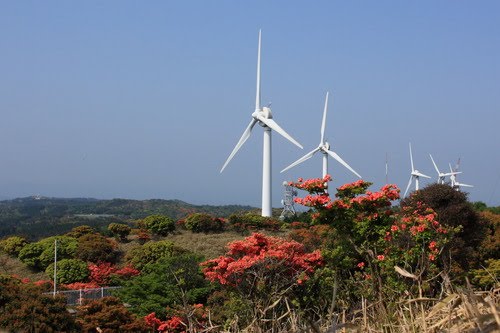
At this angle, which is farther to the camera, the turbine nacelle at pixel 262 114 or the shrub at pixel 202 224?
the turbine nacelle at pixel 262 114

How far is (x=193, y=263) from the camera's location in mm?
25906

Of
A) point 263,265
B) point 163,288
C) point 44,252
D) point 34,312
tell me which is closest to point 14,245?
point 44,252

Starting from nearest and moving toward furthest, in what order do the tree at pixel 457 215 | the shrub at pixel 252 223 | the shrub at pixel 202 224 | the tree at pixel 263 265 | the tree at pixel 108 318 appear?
1. the tree at pixel 263 265
2. the tree at pixel 108 318
3. the tree at pixel 457 215
4. the shrub at pixel 202 224
5. the shrub at pixel 252 223

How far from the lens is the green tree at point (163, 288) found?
2219cm

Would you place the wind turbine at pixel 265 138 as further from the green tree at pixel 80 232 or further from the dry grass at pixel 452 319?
the dry grass at pixel 452 319

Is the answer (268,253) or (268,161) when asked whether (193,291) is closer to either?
(268,253)

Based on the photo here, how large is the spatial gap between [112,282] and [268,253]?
48.4 feet

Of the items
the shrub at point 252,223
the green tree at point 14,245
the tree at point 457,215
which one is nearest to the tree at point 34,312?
the tree at point 457,215

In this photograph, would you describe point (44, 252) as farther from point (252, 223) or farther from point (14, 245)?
→ point (252, 223)

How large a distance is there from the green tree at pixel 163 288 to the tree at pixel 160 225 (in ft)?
52.4

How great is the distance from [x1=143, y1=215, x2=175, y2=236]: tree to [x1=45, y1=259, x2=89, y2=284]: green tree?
10.1m

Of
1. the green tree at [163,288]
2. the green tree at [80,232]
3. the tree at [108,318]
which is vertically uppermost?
the green tree at [80,232]

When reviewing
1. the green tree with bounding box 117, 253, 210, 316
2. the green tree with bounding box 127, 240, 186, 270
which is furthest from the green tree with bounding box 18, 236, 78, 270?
the green tree with bounding box 117, 253, 210, 316

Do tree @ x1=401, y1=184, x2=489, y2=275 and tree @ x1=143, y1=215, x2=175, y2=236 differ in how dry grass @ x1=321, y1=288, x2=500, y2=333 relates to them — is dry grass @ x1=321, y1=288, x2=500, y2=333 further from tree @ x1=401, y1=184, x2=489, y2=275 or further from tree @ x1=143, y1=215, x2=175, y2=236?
tree @ x1=143, y1=215, x2=175, y2=236
